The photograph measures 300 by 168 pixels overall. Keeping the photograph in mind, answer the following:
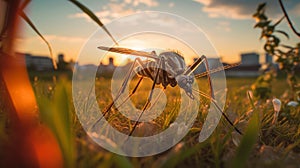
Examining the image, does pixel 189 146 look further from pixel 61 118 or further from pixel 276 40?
pixel 276 40

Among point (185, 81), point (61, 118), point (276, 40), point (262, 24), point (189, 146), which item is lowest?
point (189, 146)

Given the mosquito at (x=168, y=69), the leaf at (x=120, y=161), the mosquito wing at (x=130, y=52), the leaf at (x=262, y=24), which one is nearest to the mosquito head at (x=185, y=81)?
the mosquito at (x=168, y=69)

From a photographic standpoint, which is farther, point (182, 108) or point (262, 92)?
point (262, 92)

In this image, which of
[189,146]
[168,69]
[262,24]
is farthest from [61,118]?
[262,24]

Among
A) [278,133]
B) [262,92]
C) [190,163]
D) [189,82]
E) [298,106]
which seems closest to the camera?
[190,163]

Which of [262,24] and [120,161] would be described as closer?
[120,161]

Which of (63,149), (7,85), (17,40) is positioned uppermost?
(17,40)

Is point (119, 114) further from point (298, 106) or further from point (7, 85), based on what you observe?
point (298, 106)

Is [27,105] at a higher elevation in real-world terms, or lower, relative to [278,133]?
higher

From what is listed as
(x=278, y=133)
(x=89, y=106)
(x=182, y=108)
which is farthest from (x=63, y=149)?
(x=278, y=133)

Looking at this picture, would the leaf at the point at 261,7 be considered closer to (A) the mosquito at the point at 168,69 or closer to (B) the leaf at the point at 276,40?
(B) the leaf at the point at 276,40

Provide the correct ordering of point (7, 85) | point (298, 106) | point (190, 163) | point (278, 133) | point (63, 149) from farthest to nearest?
point (298, 106)
point (278, 133)
point (190, 163)
point (7, 85)
point (63, 149)
